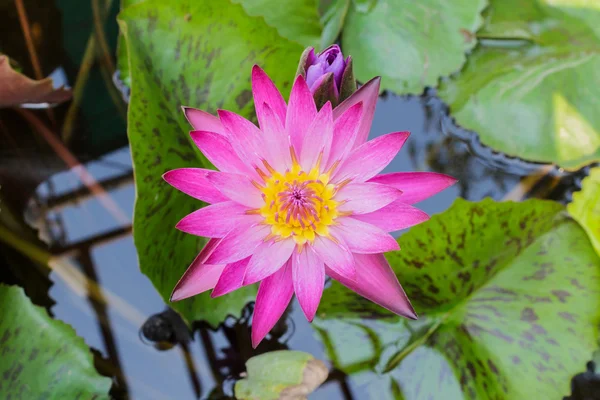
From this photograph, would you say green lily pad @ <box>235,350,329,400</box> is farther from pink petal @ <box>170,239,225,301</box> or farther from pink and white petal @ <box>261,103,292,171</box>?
pink and white petal @ <box>261,103,292,171</box>

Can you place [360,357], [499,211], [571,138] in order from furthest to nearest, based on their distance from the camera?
[571,138]
[360,357]
[499,211]

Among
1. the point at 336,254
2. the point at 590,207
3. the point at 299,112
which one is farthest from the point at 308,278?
the point at 590,207

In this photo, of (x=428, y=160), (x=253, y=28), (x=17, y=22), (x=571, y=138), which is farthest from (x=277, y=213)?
(x=17, y=22)

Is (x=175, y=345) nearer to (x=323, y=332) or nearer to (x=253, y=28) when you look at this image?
(x=323, y=332)

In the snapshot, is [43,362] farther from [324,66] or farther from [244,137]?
[324,66]

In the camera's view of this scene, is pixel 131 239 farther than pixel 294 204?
Yes

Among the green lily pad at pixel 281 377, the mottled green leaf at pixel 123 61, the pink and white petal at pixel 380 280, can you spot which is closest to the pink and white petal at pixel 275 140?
the pink and white petal at pixel 380 280
